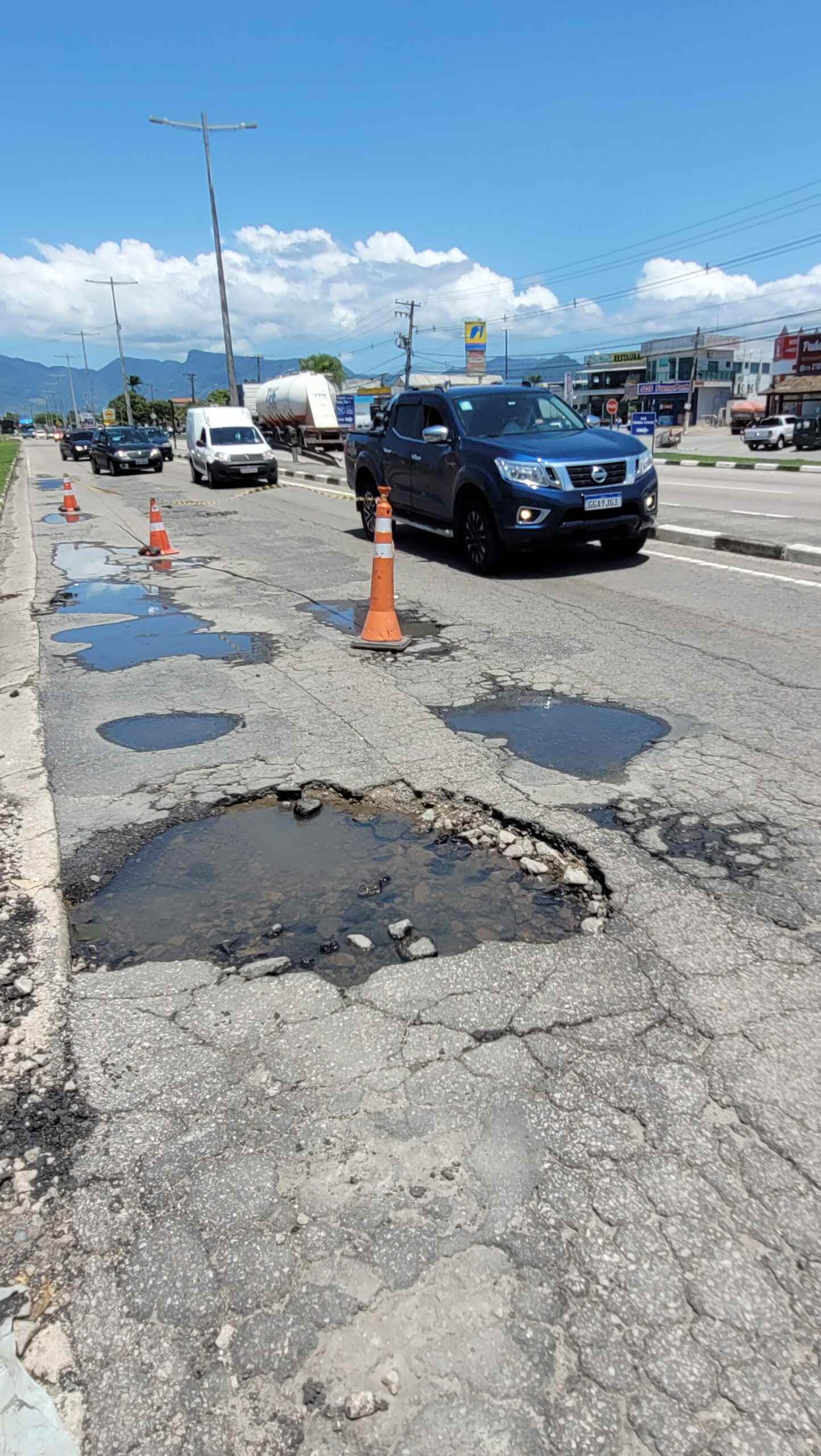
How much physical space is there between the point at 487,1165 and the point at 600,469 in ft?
25.4

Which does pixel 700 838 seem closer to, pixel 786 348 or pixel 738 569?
pixel 738 569

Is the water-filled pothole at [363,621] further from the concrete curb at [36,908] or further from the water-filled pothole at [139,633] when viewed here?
the concrete curb at [36,908]

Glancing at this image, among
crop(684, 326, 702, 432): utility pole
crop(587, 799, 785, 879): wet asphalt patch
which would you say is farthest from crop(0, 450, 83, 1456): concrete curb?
crop(684, 326, 702, 432): utility pole

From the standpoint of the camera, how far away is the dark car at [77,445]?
43.5 m

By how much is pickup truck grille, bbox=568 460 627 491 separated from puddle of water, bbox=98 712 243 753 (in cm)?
480

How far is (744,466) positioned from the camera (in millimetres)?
27141

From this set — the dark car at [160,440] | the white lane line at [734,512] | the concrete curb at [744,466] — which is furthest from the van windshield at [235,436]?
the white lane line at [734,512]

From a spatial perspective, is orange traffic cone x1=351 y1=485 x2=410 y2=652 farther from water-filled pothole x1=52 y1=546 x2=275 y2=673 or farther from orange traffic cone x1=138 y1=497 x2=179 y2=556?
orange traffic cone x1=138 y1=497 x2=179 y2=556

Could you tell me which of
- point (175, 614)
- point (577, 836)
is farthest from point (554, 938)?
point (175, 614)

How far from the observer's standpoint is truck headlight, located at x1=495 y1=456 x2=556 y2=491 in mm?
8594

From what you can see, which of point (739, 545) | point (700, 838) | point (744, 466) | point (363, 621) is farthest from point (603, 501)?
point (744, 466)

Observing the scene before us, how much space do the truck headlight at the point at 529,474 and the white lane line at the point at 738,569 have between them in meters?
2.21

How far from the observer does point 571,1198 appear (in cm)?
200

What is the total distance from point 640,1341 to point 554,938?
4.52 ft
